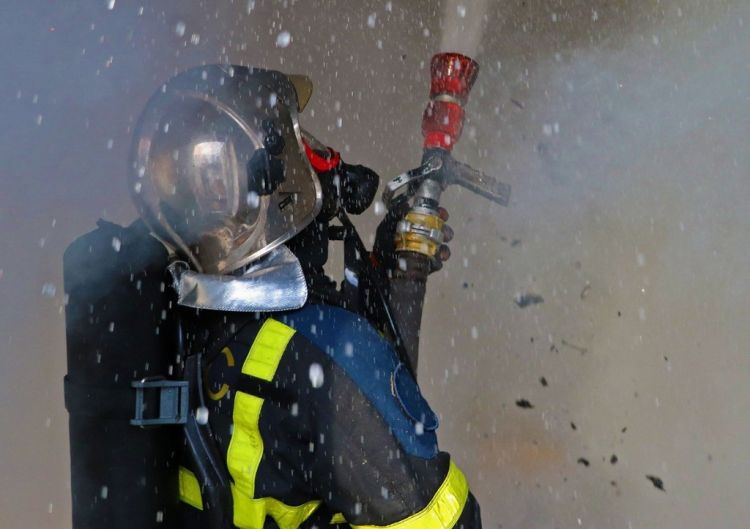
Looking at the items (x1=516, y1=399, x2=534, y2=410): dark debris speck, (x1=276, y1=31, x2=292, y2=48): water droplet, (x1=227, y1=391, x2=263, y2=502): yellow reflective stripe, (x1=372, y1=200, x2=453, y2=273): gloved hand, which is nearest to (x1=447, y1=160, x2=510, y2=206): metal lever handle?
(x1=372, y1=200, x2=453, y2=273): gloved hand

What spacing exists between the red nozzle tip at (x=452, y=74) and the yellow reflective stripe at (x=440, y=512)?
1.01 metres

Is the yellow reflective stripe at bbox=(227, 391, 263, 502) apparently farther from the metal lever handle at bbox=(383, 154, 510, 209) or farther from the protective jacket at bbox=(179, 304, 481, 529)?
the metal lever handle at bbox=(383, 154, 510, 209)

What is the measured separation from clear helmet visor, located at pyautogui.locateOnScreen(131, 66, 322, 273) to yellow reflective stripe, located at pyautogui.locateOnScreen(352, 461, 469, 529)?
0.57 m

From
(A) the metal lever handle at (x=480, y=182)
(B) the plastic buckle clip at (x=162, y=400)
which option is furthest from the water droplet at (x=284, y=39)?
(B) the plastic buckle clip at (x=162, y=400)

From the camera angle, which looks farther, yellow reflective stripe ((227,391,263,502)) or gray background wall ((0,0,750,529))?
gray background wall ((0,0,750,529))

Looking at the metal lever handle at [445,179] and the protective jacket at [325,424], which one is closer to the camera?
the protective jacket at [325,424]

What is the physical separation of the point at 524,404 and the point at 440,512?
187cm

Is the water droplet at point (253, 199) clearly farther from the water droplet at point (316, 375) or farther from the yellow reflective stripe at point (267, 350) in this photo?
the water droplet at point (316, 375)

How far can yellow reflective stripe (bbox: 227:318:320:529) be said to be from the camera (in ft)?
4.61

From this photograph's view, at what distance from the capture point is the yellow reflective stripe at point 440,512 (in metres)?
1.36

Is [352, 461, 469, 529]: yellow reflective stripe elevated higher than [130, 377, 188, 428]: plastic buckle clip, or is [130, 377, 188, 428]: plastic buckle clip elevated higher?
[130, 377, 188, 428]: plastic buckle clip

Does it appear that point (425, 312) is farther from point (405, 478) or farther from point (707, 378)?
point (405, 478)

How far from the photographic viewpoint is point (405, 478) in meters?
1.36

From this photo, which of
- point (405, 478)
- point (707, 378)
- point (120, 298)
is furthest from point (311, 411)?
point (707, 378)
